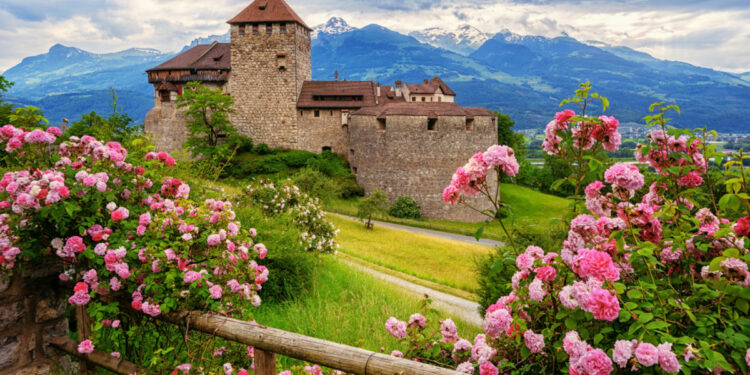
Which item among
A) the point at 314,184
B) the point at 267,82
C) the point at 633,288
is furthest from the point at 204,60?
the point at 633,288

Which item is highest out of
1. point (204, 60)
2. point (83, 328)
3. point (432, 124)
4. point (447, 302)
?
point (204, 60)

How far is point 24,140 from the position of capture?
3.84m

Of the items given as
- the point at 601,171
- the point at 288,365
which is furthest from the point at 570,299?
the point at 288,365

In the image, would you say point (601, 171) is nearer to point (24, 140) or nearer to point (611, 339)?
point (611, 339)

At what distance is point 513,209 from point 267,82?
67.4 feet

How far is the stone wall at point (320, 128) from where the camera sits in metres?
35.7

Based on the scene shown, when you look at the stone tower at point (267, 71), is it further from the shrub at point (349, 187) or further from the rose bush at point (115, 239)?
the rose bush at point (115, 239)

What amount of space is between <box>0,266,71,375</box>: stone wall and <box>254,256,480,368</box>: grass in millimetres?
2214

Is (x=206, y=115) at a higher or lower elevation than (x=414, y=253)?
higher

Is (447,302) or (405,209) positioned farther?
(405,209)

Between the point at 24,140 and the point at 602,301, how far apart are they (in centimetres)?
445

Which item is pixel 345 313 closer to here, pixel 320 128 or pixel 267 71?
pixel 320 128

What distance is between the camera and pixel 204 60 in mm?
37250

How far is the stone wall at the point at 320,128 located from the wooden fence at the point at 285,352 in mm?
32680
